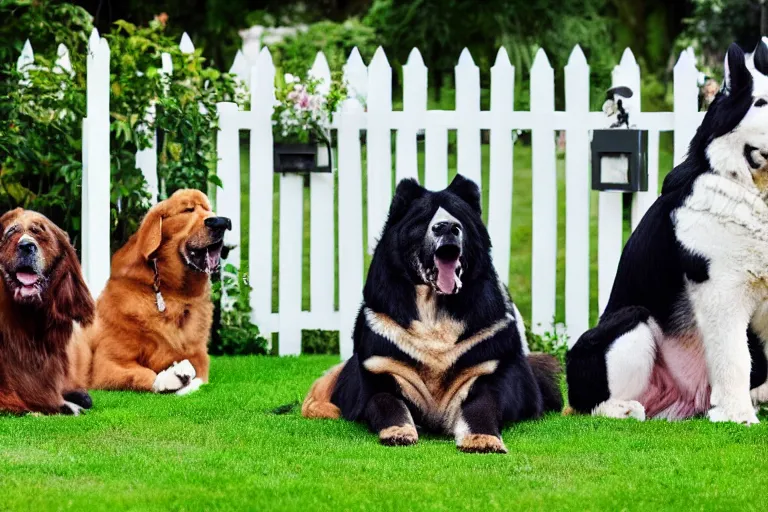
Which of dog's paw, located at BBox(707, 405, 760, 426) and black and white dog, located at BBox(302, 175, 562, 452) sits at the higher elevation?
black and white dog, located at BBox(302, 175, 562, 452)

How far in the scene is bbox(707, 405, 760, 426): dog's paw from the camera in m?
5.84

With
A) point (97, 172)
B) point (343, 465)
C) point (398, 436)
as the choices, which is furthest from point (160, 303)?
point (343, 465)

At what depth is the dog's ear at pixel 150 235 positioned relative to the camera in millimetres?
6996

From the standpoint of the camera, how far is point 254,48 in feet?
52.7

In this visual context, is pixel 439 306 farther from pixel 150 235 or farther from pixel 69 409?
pixel 150 235

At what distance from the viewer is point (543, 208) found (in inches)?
340

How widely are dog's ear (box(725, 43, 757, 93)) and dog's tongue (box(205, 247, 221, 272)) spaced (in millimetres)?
2815

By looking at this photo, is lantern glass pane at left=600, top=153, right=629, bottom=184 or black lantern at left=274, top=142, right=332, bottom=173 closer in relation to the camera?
lantern glass pane at left=600, top=153, right=629, bottom=184

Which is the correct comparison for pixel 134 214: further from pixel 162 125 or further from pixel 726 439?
pixel 726 439

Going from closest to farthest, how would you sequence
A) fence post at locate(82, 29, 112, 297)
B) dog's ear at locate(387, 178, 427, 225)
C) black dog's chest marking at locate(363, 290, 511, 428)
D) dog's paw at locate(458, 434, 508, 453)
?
1. dog's paw at locate(458, 434, 508, 453)
2. black dog's chest marking at locate(363, 290, 511, 428)
3. dog's ear at locate(387, 178, 427, 225)
4. fence post at locate(82, 29, 112, 297)

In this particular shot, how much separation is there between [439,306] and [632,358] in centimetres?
104

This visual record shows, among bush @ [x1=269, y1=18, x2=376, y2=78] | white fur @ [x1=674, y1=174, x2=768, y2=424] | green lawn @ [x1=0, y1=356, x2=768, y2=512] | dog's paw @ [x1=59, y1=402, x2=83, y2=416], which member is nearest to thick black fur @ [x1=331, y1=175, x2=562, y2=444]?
green lawn @ [x1=0, y1=356, x2=768, y2=512]

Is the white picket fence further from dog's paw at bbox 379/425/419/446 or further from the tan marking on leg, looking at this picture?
dog's paw at bbox 379/425/419/446

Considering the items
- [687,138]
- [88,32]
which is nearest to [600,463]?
[687,138]
